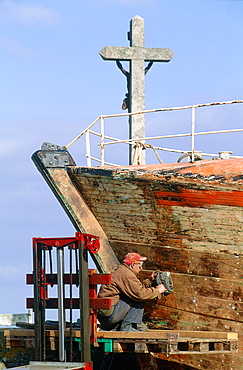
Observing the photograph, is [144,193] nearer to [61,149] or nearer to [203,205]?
[203,205]

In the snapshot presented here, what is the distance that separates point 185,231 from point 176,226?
0.43ft

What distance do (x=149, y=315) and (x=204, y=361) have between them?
95 cm

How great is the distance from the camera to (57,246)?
26.9 ft

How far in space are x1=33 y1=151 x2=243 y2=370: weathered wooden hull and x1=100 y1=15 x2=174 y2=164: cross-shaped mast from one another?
3268mm

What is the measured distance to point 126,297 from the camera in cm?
839

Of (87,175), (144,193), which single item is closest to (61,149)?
(87,175)

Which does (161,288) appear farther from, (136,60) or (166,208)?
(136,60)

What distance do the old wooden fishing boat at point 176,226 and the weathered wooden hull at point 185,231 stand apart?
0.04 feet

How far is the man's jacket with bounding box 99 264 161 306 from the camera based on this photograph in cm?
823

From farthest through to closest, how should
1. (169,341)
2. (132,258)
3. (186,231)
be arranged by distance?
(132,258) < (186,231) < (169,341)

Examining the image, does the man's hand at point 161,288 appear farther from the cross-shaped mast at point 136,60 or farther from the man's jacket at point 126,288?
the cross-shaped mast at point 136,60

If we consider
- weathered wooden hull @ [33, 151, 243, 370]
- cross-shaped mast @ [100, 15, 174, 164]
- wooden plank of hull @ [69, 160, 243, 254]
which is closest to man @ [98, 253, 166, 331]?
weathered wooden hull @ [33, 151, 243, 370]

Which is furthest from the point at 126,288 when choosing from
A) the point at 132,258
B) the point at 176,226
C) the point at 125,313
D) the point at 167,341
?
the point at 176,226

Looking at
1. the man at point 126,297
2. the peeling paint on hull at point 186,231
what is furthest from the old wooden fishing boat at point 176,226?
the man at point 126,297
